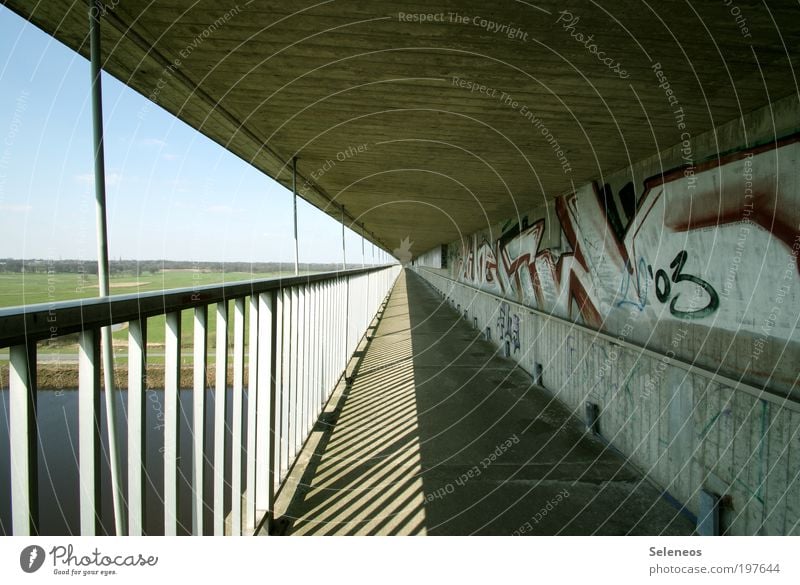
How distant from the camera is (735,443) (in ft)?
10.2

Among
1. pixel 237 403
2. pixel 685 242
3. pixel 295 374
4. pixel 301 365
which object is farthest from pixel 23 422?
pixel 685 242

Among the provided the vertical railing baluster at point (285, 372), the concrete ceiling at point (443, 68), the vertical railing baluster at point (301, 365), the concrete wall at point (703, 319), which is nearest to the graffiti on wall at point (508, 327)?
the concrete wall at point (703, 319)

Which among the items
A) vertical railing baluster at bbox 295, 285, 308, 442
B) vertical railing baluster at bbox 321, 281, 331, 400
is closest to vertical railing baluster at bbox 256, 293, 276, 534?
vertical railing baluster at bbox 295, 285, 308, 442

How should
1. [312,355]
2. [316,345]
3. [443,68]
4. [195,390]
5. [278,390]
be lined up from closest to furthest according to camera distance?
[195,390]
[443,68]
[278,390]
[312,355]
[316,345]

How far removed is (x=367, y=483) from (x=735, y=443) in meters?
2.53

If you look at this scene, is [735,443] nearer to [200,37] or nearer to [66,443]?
[200,37]

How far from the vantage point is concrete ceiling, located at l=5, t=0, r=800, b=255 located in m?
2.17

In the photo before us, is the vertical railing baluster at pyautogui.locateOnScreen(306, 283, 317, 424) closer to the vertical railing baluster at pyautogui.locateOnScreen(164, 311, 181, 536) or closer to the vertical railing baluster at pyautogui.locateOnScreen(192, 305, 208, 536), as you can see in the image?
the vertical railing baluster at pyautogui.locateOnScreen(192, 305, 208, 536)

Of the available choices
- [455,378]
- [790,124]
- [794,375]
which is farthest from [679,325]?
[455,378]

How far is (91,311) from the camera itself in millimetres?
1342

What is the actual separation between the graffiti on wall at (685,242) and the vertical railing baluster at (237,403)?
327cm

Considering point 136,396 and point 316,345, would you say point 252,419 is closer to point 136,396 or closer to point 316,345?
point 136,396

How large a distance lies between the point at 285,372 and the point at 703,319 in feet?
10.7
